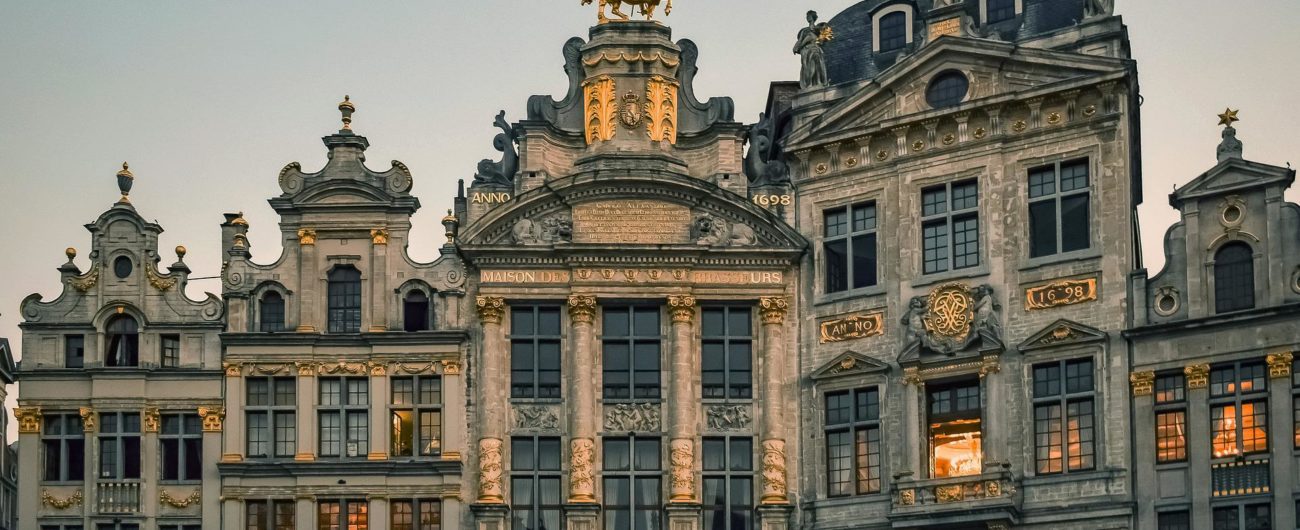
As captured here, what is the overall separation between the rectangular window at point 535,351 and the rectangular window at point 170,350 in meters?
6.82

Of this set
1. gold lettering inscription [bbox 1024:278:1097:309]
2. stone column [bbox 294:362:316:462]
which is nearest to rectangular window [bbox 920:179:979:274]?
gold lettering inscription [bbox 1024:278:1097:309]

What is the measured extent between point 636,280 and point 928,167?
6360 millimetres

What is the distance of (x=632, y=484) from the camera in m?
55.7

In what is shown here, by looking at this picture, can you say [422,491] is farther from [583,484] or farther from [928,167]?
[928,167]

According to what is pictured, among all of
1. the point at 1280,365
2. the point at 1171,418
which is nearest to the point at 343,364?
the point at 1171,418

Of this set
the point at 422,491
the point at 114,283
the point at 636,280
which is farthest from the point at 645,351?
the point at 114,283

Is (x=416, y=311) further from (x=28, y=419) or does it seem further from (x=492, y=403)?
(x=28, y=419)

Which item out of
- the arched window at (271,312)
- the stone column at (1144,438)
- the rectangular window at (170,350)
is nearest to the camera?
the stone column at (1144,438)

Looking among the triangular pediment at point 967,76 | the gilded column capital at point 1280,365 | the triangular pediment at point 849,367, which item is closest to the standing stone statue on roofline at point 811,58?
the triangular pediment at point 967,76

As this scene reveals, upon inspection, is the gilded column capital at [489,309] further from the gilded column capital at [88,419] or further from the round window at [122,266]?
the gilded column capital at [88,419]

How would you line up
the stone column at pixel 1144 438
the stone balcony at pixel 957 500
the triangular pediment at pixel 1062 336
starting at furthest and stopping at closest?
the triangular pediment at pixel 1062 336 < the stone balcony at pixel 957 500 < the stone column at pixel 1144 438

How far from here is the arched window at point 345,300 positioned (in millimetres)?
56562

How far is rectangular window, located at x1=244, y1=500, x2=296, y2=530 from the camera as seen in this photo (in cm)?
5553

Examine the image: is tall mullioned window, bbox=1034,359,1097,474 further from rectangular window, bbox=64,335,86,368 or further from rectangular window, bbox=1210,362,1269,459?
rectangular window, bbox=64,335,86,368
